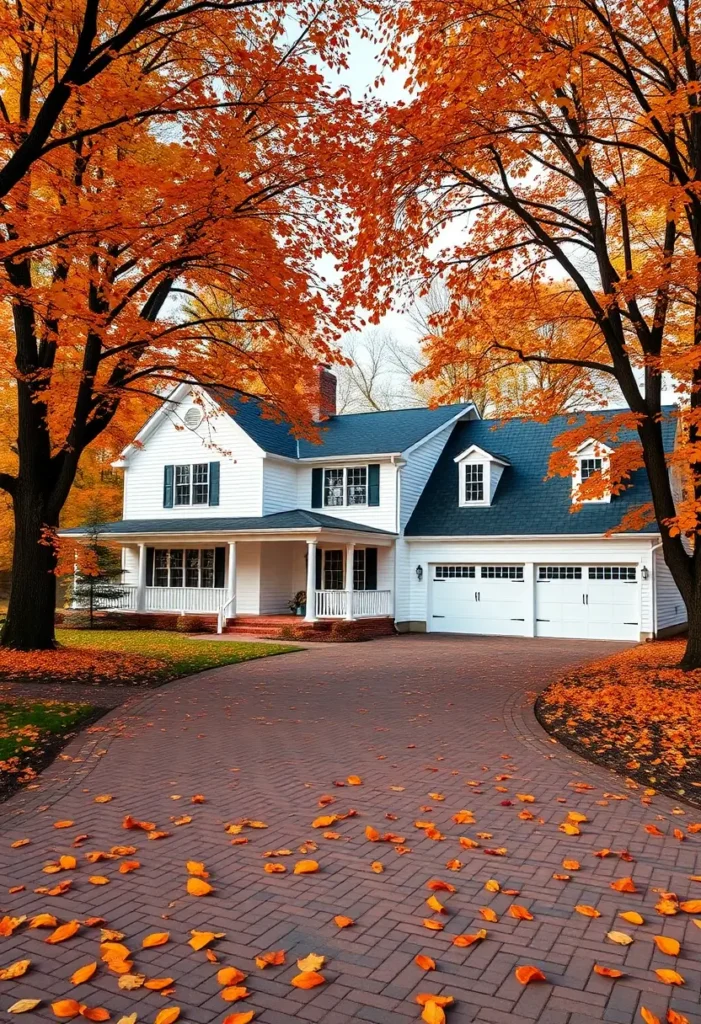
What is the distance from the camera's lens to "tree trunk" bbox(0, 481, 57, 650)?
576 inches

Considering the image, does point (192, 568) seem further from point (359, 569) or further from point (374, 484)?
point (374, 484)

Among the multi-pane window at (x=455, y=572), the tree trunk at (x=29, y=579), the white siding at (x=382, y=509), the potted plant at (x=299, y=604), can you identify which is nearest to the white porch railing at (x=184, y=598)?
the potted plant at (x=299, y=604)

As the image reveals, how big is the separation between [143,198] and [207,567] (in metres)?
16.4

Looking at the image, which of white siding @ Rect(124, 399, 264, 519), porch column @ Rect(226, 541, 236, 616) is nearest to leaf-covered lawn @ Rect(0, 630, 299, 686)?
porch column @ Rect(226, 541, 236, 616)

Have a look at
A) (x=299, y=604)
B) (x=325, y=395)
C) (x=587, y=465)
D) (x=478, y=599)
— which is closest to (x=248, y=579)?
(x=299, y=604)

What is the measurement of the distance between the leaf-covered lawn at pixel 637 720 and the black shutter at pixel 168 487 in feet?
57.2

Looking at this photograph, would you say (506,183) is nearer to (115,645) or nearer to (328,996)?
(328,996)

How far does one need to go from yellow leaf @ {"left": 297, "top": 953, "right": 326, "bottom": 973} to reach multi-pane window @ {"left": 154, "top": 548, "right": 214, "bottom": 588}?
22494 millimetres

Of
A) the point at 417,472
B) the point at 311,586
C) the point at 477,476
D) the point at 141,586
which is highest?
the point at 417,472

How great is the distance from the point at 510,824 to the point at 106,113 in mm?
10068

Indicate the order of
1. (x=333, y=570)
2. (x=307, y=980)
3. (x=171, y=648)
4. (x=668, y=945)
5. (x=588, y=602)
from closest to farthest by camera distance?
(x=307, y=980)
(x=668, y=945)
(x=171, y=648)
(x=588, y=602)
(x=333, y=570)

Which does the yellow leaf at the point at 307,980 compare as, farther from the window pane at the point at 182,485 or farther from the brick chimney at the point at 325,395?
the brick chimney at the point at 325,395

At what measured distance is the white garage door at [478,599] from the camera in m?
23.2

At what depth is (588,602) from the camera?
22078mm
